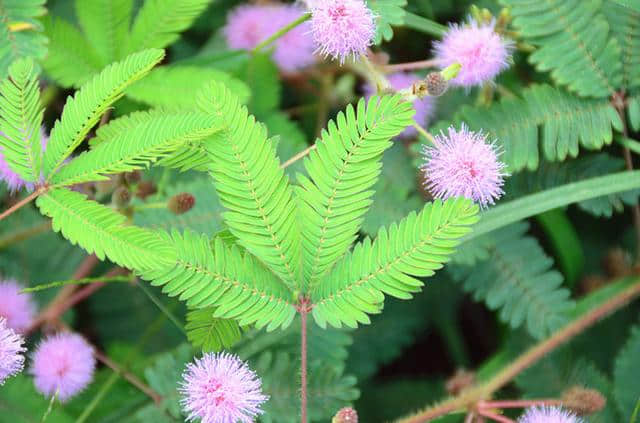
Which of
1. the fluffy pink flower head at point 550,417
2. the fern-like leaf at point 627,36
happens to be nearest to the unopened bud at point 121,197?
the fluffy pink flower head at point 550,417

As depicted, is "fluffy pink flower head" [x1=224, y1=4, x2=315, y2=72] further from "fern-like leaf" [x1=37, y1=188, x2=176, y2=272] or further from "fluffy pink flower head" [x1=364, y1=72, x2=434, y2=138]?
"fern-like leaf" [x1=37, y1=188, x2=176, y2=272]

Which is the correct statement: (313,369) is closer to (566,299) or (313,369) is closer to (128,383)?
(128,383)

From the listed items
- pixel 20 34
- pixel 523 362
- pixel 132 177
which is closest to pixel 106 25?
pixel 20 34

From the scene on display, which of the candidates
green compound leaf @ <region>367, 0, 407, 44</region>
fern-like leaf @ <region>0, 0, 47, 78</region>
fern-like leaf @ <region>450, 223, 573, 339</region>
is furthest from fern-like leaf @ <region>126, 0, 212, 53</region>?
fern-like leaf @ <region>450, 223, 573, 339</region>

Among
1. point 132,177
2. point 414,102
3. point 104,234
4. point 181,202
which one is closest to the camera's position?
point 104,234

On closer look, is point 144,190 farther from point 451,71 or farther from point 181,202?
point 451,71

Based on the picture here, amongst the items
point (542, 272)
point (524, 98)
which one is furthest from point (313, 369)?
point (524, 98)
